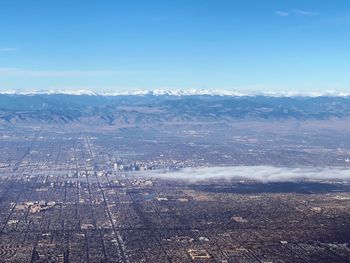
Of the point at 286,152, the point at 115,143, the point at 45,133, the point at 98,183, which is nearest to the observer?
the point at 98,183

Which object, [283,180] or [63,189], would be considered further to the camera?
[283,180]

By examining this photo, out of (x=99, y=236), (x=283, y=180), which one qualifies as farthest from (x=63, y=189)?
(x=283, y=180)

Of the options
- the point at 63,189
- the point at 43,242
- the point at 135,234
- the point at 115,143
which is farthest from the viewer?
the point at 115,143

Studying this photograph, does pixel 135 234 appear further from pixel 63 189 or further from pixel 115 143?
pixel 115 143

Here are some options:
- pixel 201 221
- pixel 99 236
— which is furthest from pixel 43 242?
pixel 201 221

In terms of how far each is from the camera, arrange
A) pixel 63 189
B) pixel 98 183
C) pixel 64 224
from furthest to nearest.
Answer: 1. pixel 98 183
2. pixel 63 189
3. pixel 64 224

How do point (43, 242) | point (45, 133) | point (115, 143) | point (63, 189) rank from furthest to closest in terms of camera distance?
point (45, 133)
point (115, 143)
point (63, 189)
point (43, 242)

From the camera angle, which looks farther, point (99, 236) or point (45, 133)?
point (45, 133)

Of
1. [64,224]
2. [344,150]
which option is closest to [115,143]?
[344,150]

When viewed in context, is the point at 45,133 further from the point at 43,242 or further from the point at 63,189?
the point at 43,242
